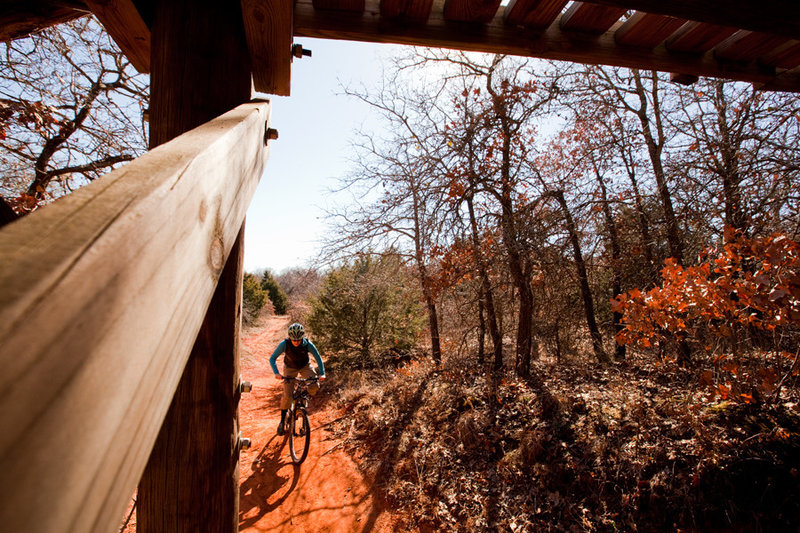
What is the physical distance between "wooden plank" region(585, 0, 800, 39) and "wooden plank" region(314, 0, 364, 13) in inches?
42.3

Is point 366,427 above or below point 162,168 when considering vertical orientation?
below


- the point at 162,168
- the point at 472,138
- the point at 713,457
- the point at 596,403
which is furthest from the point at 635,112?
the point at 162,168

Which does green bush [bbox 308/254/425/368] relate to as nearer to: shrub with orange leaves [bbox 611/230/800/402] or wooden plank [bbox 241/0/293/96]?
shrub with orange leaves [bbox 611/230/800/402]

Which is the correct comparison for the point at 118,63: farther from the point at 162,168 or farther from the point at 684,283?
Result: the point at 684,283

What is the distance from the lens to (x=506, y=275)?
A: 762 cm

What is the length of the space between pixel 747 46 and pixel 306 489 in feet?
23.2

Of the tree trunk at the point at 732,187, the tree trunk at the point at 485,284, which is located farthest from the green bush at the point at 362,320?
the tree trunk at the point at 732,187

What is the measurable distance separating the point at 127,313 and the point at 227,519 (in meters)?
1.28

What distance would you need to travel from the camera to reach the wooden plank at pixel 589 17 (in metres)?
1.65

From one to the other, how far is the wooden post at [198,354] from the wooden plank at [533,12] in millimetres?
1259

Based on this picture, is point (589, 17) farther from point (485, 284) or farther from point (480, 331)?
point (480, 331)

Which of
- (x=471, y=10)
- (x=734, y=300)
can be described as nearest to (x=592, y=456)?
(x=734, y=300)

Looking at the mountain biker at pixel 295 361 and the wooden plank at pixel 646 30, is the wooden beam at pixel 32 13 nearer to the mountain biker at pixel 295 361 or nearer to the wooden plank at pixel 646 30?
the wooden plank at pixel 646 30

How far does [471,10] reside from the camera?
5.25 ft
